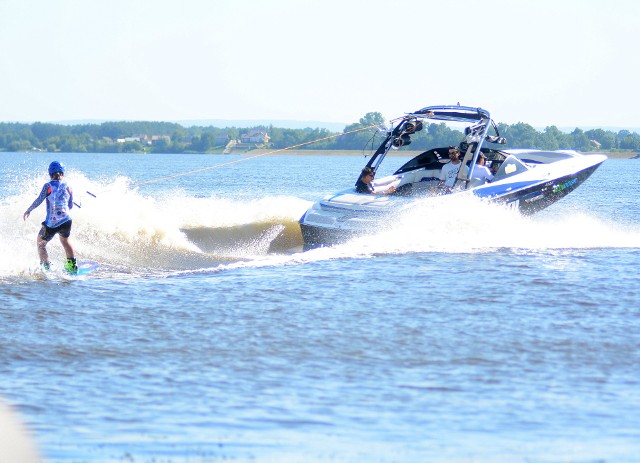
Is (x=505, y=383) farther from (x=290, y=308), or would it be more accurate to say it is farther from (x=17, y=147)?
(x=17, y=147)

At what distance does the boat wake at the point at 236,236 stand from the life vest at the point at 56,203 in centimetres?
73

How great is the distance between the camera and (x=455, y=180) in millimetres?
17125

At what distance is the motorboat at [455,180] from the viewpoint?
52.2 feet

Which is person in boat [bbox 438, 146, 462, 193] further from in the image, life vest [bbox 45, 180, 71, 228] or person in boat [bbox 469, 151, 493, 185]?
life vest [bbox 45, 180, 71, 228]

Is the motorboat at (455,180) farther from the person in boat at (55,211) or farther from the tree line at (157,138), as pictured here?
the tree line at (157,138)

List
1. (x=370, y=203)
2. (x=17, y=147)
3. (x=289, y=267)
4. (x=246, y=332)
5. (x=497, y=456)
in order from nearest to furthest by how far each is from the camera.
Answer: (x=497, y=456) → (x=246, y=332) → (x=289, y=267) → (x=370, y=203) → (x=17, y=147)

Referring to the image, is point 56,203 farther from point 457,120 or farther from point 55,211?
point 457,120

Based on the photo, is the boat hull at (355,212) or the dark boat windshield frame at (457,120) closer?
the boat hull at (355,212)

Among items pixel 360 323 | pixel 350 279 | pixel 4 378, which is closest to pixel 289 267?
pixel 350 279

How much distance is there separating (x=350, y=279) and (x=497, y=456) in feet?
22.9

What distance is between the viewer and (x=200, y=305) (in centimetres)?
1106

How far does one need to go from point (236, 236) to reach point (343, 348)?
35.2ft

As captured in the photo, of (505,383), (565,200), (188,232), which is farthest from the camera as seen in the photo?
(565,200)

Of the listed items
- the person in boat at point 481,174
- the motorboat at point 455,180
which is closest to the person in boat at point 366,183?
the motorboat at point 455,180
